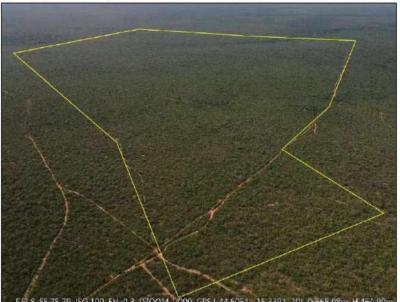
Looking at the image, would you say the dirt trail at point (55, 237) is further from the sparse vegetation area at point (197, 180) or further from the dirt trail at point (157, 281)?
the dirt trail at point (157, 281)

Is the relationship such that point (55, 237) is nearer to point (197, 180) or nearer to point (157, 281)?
point (157, 281)

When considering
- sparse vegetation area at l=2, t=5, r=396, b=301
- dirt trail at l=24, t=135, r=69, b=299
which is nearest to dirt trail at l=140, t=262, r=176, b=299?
sparse vegetation area at l=2, t=5, r=396, b=301

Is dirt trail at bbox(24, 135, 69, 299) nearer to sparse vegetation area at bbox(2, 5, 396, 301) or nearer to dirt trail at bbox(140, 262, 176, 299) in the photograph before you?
sparse vegetation area at bbox(2, 5, 396, 301)

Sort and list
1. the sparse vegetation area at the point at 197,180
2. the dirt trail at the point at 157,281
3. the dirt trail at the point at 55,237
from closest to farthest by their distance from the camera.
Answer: the dirt trail at the point at 157,281
the dirt trail at the point at 55,237
the sparse vegetation area at the point at 197,180

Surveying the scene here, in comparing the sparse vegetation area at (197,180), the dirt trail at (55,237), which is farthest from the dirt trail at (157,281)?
the dirt trail at (55,237)

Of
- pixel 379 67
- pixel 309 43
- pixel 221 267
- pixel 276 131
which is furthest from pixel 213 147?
pixel 309 43

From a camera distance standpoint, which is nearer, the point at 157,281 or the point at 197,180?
the point at 157,281

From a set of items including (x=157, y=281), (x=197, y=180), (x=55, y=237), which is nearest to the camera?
(x=157, y=281)

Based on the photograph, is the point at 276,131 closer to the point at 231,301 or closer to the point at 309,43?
the point at 231,301

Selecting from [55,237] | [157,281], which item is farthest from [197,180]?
[55,237]
